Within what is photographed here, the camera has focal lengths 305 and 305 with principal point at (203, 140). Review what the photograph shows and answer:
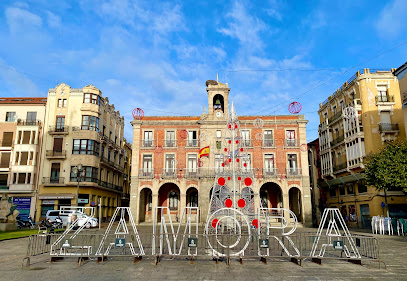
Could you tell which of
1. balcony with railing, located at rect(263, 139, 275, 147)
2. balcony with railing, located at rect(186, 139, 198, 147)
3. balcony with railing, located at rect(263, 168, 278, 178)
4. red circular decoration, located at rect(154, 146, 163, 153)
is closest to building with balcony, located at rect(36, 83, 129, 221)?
red circular decoration, located at rect(154, 146, 163, 153)

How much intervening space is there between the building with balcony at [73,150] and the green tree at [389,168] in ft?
93.7

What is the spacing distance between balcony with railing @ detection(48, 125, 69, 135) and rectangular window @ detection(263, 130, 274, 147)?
79.5ft

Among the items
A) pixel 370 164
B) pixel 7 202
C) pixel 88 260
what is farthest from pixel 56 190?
pixel 370 164

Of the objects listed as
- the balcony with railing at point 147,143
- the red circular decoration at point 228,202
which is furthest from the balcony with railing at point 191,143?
Result: the red circular decoration at point 228,202

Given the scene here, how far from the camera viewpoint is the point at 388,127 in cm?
3072

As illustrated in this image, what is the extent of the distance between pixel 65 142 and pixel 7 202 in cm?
1285

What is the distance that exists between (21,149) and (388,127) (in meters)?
41.9

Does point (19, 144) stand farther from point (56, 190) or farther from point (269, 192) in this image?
point (269, 192)

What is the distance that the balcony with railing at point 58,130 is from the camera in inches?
1478

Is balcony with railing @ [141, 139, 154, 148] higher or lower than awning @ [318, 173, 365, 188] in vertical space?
higher

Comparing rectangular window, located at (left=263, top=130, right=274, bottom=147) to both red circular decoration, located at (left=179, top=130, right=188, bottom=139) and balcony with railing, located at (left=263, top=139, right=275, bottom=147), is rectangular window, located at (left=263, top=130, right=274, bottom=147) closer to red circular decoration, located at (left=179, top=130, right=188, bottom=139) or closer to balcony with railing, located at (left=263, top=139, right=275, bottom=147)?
balcony with railing, located at (left=263, top=139, right=275, bottom=147)

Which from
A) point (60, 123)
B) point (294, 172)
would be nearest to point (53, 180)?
point (60, 123)

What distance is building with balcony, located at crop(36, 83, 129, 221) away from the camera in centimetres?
3634

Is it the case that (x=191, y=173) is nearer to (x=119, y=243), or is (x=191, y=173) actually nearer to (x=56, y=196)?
(x=56, y=196)
